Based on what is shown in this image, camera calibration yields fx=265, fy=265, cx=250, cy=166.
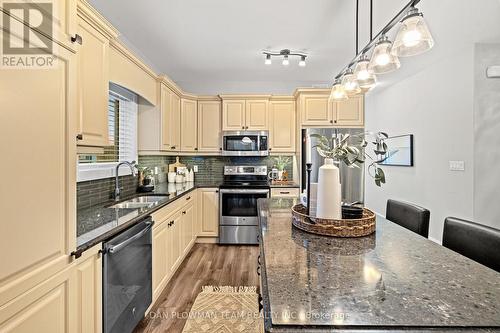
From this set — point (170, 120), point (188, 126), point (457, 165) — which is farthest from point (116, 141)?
point (457, 165)

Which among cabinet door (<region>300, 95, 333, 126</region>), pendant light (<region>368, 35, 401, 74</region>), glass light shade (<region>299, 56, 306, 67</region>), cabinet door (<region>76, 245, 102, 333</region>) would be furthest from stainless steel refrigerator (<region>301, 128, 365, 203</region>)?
cabinet door (<region>76, 245, 102, 333</region>)

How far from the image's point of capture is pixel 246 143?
4.24 metres

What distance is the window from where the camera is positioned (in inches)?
90.7

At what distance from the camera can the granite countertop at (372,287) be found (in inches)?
25.7

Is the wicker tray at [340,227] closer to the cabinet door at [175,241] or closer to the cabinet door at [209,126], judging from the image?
the cabinet door at [175,241]

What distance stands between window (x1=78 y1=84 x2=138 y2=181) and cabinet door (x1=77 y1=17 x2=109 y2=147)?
Result: 0.44 m

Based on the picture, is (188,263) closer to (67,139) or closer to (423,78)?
(67,139)

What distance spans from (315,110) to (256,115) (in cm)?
92

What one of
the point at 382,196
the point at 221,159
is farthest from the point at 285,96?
the point at 382,196

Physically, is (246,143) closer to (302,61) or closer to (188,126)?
(188,126)

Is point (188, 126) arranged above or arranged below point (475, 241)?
above

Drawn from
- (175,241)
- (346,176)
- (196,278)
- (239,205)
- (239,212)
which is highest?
(346,176)

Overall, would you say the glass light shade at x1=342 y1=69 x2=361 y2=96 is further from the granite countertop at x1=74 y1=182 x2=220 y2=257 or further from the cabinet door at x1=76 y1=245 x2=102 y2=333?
the cabinet door at x1=76 y1=245 x2=102 y2=333

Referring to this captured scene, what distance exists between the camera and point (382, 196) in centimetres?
584
